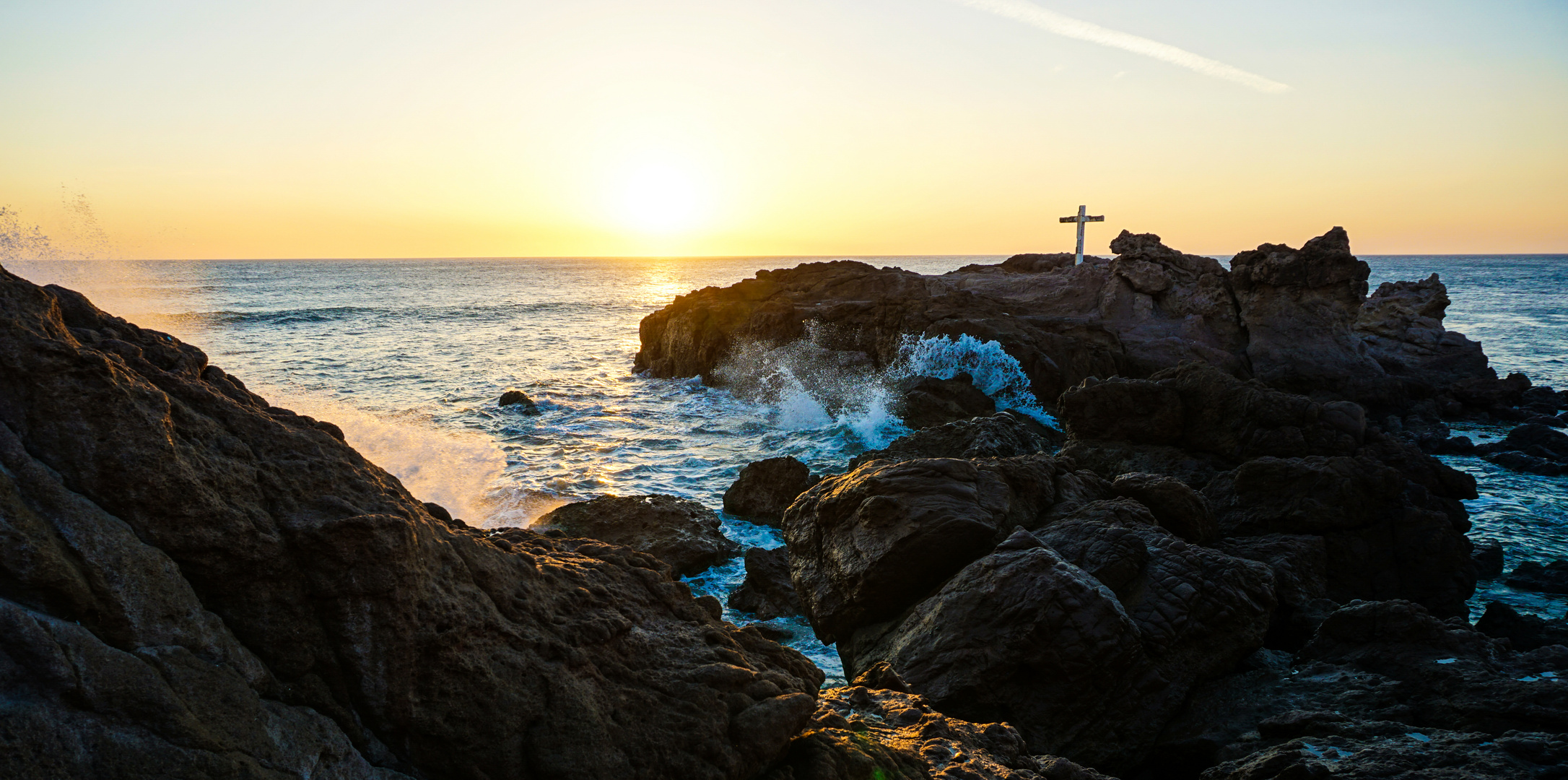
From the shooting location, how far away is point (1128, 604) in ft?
20.7

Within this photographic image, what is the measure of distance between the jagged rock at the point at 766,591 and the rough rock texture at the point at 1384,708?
4.69 m

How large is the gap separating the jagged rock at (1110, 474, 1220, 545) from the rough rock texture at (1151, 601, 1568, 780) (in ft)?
6.04

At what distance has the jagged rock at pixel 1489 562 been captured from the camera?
34.9 feet

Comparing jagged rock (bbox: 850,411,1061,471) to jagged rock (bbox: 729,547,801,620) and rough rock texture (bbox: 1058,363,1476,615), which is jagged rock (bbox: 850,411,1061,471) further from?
jagged rock (bbox: 729,547,801,620)

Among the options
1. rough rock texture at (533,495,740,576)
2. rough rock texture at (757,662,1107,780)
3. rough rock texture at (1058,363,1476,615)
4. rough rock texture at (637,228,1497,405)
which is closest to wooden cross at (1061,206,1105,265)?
rough rock texture at (637,228,1497,405)

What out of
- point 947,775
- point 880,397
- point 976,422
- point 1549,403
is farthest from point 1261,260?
point 947,775

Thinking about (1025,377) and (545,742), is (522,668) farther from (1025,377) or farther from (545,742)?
(1025,377)

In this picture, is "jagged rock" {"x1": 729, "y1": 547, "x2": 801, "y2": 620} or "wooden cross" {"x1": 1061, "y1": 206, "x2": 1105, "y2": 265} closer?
"jagged rock" {"x1": 729, "y1": 547, "x2": 801, "y2": 620}

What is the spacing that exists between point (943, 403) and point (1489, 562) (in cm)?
975

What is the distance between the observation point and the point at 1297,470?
9.44 meters

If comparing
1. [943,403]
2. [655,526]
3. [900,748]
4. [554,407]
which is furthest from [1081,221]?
[900,748]

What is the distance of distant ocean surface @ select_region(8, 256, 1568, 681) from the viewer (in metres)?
13.9

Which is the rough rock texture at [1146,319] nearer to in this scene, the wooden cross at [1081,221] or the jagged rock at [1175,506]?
the wooden cross at [1081,221]

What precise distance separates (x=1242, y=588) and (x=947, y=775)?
147 inches
